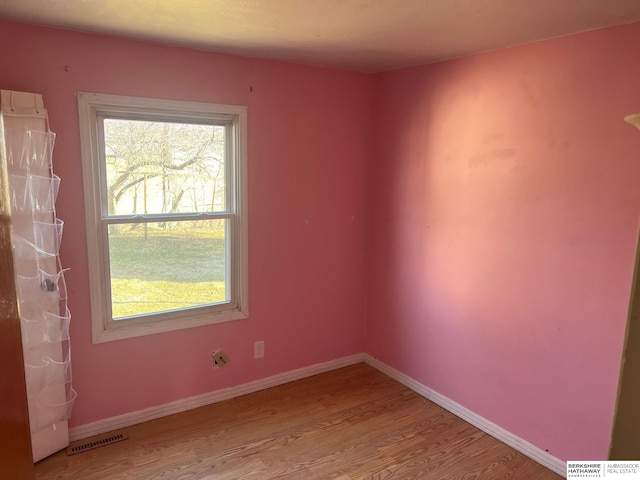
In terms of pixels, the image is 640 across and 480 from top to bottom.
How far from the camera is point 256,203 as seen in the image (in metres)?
2.79

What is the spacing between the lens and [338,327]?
331 cm

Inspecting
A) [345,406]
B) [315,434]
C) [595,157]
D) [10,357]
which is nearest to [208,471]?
[315,434]

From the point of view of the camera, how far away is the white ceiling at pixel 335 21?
1.70m

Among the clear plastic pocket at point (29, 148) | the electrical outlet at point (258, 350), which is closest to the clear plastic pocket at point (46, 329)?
the clear plastic pocket at point (29, 148)

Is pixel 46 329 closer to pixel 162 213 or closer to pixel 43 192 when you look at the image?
pixel 43 192

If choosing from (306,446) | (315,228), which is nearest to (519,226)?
(315,228)

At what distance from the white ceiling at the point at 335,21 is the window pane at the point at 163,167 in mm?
472

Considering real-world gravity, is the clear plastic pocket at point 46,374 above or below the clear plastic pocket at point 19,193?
below

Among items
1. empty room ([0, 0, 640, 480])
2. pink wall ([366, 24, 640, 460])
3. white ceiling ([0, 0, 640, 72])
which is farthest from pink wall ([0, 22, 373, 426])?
pink wall ([366, 24, 640, 460])

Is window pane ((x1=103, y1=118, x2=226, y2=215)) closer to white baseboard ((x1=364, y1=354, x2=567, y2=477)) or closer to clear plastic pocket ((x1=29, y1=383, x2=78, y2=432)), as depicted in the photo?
clear plastic pocket ((x1=29, y1=383, x2=78, y2=432))

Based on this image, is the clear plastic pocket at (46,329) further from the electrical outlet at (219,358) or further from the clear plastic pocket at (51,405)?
the electrical outlet at (219,358)

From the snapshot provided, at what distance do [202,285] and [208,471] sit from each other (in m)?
1.05

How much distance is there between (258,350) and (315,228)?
91 centimetres

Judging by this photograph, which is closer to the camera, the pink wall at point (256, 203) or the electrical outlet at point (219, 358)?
the pink wall at point (256, 203)
